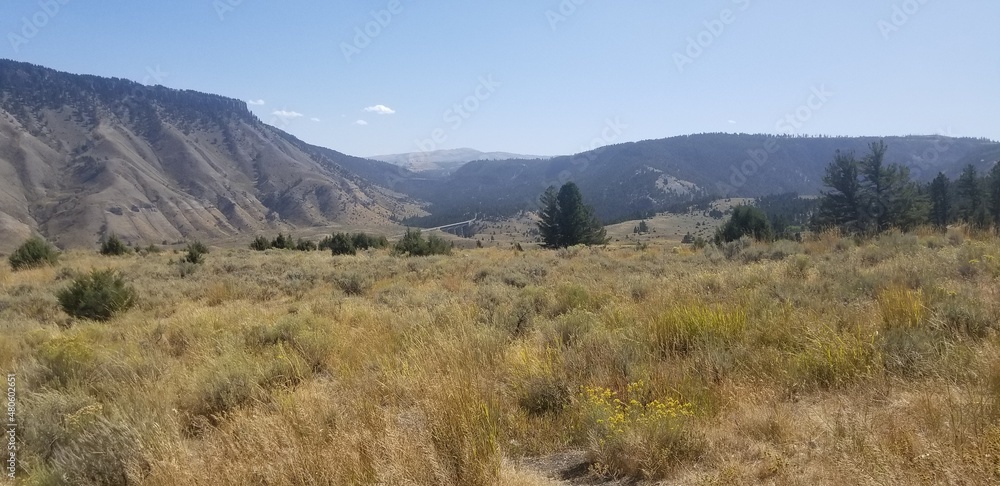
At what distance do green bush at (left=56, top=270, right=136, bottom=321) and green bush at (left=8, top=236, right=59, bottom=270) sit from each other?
1134 centimetres

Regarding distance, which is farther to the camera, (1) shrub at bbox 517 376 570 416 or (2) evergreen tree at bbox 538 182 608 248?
(2) evergreen tree at bbox 538 182 608 248

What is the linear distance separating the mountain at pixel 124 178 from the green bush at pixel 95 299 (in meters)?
130

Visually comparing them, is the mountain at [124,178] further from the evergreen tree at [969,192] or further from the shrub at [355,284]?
the evergreen tree at [969,192]

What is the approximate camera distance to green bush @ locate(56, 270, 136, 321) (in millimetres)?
8992

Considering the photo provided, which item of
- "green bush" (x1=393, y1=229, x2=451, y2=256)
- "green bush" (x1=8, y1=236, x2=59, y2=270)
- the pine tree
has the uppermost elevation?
the pine tree

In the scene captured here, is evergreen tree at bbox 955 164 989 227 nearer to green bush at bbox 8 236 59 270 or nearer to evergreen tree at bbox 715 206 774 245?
evergreen tree at bbox 715 206 774 245

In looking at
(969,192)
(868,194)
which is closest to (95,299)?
(868,194)

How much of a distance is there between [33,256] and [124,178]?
524ft

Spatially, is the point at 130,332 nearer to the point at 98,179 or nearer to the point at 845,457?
the point at 845,457

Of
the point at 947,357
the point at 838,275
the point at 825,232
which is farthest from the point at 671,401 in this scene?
the point at 825,232

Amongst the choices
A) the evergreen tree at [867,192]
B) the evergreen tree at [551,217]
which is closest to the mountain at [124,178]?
the evergreen tree at [551,217]

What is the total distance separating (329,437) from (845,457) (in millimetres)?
2920

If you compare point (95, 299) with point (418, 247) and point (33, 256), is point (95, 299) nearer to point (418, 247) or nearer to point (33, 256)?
point (33, 256)

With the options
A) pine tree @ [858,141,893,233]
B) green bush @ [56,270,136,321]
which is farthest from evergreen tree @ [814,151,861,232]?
Result: green bush @ [56,270,136,321]
